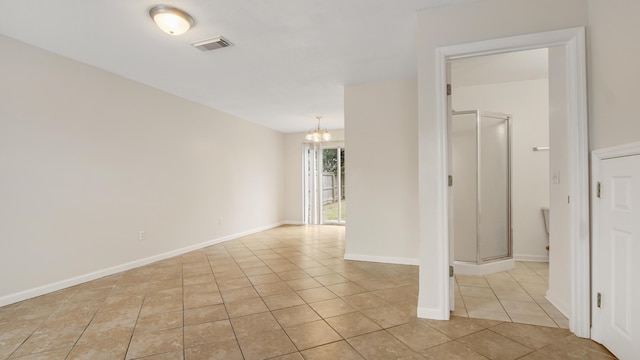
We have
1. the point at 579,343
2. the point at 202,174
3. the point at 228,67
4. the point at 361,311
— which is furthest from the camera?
the point at 202,174

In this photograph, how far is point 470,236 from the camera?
11.9 feet

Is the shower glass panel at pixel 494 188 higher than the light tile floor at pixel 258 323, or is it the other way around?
the shower glass panel at pixel 494 188

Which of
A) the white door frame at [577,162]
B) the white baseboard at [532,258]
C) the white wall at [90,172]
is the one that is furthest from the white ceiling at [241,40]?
the white baseboard at [532,258]

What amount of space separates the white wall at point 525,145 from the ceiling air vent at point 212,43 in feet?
10.5

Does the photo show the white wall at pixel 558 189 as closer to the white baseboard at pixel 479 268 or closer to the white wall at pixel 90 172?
the white baseboard at pixel 479 268

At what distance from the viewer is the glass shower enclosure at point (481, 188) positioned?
143 inches

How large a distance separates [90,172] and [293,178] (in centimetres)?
504

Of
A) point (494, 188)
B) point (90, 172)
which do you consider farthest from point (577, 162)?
point (90, 172)

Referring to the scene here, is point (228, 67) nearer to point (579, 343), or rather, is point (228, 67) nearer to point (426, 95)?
point (426, 95)

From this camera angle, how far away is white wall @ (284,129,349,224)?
7.98 m

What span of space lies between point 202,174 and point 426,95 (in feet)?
13.7

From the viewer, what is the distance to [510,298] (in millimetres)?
2781

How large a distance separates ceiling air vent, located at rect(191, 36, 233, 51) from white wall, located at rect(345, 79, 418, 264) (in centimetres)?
195

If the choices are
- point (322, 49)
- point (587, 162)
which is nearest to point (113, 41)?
point (322, 49)
